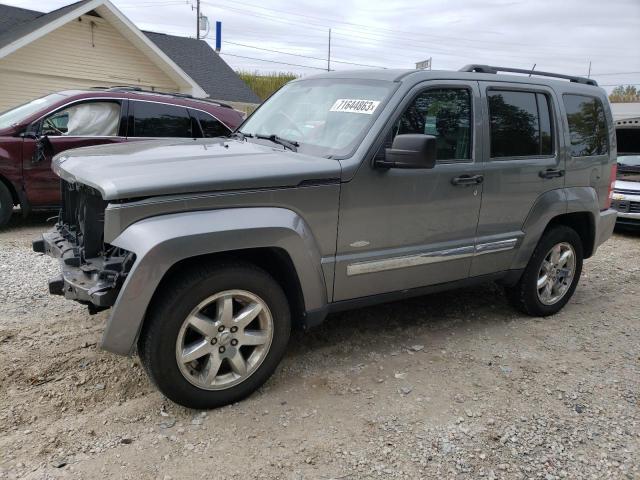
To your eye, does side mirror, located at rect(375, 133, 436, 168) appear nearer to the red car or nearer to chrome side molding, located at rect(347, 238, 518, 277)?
chrome side molding, located at rect(347, 238, 518, 277)

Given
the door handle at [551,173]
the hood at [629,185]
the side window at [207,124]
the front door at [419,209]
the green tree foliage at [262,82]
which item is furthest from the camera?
the green tree foliage at [262,82]

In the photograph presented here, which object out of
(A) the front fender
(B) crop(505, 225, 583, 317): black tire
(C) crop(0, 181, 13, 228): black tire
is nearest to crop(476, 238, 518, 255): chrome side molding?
(B) crop(505, 225, 583, 317): black tire

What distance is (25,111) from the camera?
283 inches

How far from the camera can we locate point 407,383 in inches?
136

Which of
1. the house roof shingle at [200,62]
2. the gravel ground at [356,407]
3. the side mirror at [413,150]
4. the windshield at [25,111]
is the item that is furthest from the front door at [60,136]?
the house roof shingle at [200,62]

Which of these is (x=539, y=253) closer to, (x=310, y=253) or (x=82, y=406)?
(x=310, y=253)

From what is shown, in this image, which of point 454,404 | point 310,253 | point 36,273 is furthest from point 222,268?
point 36,273

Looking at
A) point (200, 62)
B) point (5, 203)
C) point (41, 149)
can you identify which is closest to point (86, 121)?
point (41, 149)

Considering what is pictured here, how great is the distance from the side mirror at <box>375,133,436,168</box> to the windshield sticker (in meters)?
0.42

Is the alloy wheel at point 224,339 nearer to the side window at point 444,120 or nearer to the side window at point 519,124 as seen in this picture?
the side window at point 444,120

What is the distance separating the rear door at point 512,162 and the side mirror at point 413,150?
946 mm

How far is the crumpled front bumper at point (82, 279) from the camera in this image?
8.96 feet

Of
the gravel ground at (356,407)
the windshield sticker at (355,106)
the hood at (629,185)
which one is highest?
the windshield sticker at (355,106)

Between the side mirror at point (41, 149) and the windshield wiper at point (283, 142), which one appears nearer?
the windshield wiper at point (283, 142)
